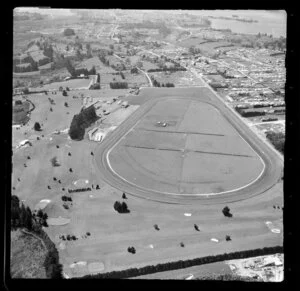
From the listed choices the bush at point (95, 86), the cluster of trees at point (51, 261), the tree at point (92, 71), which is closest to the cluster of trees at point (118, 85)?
the bush at point (95, 86)

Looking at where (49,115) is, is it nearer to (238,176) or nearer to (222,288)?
(238,176)

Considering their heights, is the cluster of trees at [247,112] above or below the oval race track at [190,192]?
above

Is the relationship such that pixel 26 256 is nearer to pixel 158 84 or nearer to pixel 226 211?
pixel 226 211


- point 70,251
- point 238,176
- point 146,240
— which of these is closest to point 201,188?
point 238,176

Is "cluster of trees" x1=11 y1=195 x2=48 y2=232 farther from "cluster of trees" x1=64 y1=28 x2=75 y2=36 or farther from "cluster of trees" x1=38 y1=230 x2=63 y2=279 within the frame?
"cluster of trees" x1=64 y1=28 x2=75 y2=36

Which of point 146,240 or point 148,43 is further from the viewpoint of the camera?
point 148,43

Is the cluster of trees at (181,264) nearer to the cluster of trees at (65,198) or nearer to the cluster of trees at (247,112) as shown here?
the cluster of trees at (65,198)
